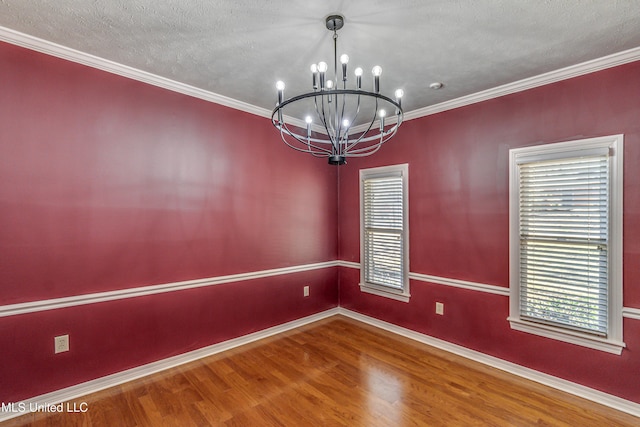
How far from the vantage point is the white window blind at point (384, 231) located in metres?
3.73

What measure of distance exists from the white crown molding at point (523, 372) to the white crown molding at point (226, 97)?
251cm

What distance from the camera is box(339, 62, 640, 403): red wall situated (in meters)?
2.28

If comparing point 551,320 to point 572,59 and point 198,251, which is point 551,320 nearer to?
point 572,59

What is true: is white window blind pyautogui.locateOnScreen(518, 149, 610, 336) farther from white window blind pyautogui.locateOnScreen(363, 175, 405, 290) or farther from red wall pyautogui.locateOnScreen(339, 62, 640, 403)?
white window blind pyautogui.locateOnScreen(363, 175, 405, 290)

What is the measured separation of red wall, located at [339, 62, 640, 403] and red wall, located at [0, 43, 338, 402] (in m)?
1.48

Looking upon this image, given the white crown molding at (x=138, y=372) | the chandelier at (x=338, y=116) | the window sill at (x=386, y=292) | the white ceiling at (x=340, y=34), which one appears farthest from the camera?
the window sill at (x=386, y=292)

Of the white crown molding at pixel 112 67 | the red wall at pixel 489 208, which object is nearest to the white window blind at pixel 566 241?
the red wall at pixel 489 208

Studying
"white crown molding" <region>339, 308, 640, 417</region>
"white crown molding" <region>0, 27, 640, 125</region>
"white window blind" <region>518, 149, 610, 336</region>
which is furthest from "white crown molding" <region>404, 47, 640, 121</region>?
"white crown molding" <region>339, 308, 640, 417</region>

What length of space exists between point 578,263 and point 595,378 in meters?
0.89

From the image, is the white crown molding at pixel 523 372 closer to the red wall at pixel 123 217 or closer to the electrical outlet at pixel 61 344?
the red wall at pixel 123 217

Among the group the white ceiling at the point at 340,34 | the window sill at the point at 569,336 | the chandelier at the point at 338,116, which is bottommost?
the window sill at the point at 569,336

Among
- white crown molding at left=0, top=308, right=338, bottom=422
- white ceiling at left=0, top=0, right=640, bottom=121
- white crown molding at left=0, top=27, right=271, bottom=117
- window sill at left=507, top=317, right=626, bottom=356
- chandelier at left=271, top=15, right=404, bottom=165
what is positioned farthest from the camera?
window sill at left=507, top=317, right=626, bottom=356

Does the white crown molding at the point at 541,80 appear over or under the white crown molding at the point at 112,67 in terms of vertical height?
under

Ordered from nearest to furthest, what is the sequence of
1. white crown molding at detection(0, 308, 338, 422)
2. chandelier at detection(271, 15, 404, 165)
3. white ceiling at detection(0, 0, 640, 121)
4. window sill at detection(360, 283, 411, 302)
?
1. white ceiling at detection(0, 0, 640, 121)
2. chandelier at detection(271, 15, 404, 165)
3. white crown molding at detection(0, 308, 338, 422)
4. window sill at detection(360, 283, 411, 302)
